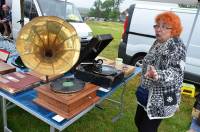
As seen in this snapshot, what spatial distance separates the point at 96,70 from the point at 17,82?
0.79 meters

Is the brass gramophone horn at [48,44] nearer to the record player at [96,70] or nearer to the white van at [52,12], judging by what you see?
the record player at [96,70]

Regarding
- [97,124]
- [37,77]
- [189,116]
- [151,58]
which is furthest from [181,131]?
[37,77]

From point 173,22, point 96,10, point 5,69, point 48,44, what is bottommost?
point 5,69

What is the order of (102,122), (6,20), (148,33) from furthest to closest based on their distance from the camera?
(6,20) → (148,33) → (102,122)

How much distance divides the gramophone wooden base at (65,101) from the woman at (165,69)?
56 centimetres

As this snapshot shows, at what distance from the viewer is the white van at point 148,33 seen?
4590 millimetres

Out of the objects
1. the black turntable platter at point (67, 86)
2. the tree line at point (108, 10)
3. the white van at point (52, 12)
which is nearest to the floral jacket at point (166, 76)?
the black turntable platter at point (67, 86)

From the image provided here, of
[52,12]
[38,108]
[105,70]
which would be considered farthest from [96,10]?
[38,108]

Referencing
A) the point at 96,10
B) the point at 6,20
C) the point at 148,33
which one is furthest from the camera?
the point at 96,10

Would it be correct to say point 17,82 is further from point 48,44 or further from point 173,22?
point 173,22

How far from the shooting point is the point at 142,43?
5.15 m

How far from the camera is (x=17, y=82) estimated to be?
6.83ft

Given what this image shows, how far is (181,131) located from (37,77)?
235 centimetres

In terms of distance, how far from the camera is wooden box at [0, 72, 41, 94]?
1969 millimetres
